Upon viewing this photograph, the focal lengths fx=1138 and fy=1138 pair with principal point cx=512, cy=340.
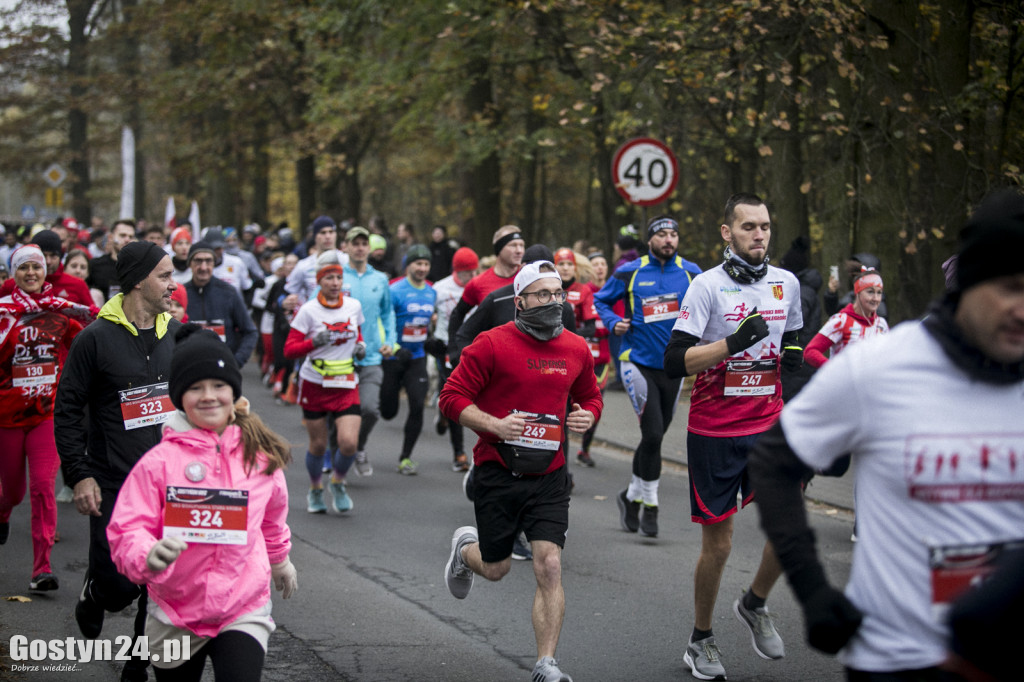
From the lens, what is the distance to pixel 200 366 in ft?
13.3

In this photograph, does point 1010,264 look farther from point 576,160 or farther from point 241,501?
point 576,160

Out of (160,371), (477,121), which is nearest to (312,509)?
(160,371)

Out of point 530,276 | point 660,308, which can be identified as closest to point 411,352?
point 660,308

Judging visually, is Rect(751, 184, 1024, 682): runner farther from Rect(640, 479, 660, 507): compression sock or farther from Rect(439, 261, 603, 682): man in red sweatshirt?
Rect(640, 479, 660, 507): compression sock

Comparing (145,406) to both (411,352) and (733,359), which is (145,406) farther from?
(411,352)

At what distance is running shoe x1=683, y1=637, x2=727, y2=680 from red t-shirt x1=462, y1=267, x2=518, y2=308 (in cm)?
412

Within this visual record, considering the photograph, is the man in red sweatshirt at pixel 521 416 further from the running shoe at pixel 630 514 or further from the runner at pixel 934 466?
the running shoe at pixel 630 514

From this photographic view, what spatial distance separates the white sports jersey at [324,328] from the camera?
9.19 metres

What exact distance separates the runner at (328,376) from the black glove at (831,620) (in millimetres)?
6651

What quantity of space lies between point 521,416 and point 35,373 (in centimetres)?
363

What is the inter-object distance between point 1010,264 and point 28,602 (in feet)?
19.5

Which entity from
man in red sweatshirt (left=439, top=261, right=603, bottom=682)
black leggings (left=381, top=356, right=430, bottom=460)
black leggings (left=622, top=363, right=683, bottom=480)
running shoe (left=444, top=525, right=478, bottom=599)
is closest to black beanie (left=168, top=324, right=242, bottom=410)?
man in red sweatshirt (left=439, top=261, right=603, bottom=682)

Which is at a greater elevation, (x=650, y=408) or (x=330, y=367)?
(x=330, y=367)

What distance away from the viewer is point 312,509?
9328 millimetres
